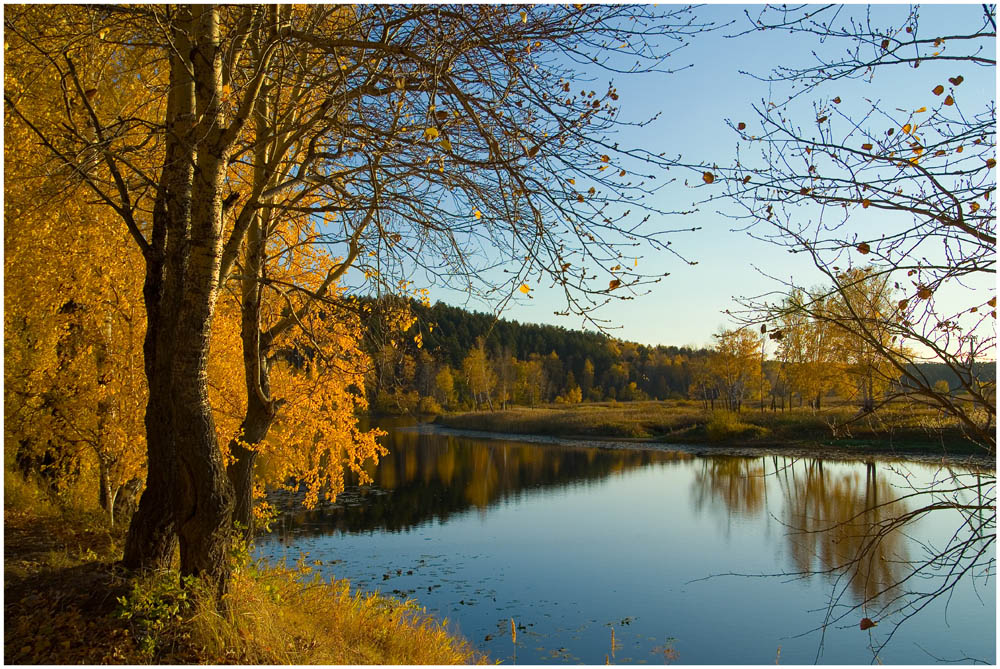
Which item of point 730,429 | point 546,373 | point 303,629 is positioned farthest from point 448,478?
point 546,373

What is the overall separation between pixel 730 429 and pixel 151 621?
32.1m

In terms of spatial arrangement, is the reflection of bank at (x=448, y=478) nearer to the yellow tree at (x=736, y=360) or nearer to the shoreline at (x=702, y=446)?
the shoreline at (x=702, y=446)

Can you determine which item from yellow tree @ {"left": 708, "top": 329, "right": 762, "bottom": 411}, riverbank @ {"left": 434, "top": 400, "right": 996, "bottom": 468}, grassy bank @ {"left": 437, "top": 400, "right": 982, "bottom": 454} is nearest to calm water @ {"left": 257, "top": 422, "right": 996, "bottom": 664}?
riverbank @ {"left": 434, "top": 400, "right": 996, "bottom": 468}

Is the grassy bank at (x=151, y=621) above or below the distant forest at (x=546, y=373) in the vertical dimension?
below

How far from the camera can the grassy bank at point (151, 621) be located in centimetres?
429

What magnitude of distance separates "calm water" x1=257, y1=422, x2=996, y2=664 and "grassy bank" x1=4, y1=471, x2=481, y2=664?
10.8 ft

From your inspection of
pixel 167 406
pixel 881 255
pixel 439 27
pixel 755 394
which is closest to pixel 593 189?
pixel 439 27

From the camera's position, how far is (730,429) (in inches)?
1324

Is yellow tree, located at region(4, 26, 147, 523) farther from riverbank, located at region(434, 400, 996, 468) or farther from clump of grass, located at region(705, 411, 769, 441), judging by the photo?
clump of grass, located at region(705, 411, 769, 441)

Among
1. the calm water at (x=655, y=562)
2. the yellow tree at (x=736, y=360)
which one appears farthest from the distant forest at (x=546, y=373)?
the calm water at (x=655, y=562)

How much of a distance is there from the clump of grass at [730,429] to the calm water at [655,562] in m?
8.62

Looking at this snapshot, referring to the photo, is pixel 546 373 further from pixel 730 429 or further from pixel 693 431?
pixel 730 429

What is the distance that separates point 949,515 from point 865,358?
14.9 metres

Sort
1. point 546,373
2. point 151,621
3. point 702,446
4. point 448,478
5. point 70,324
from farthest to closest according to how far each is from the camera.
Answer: point 546,373
point 702,446
point 448,478
point 70,324
point 151,621
